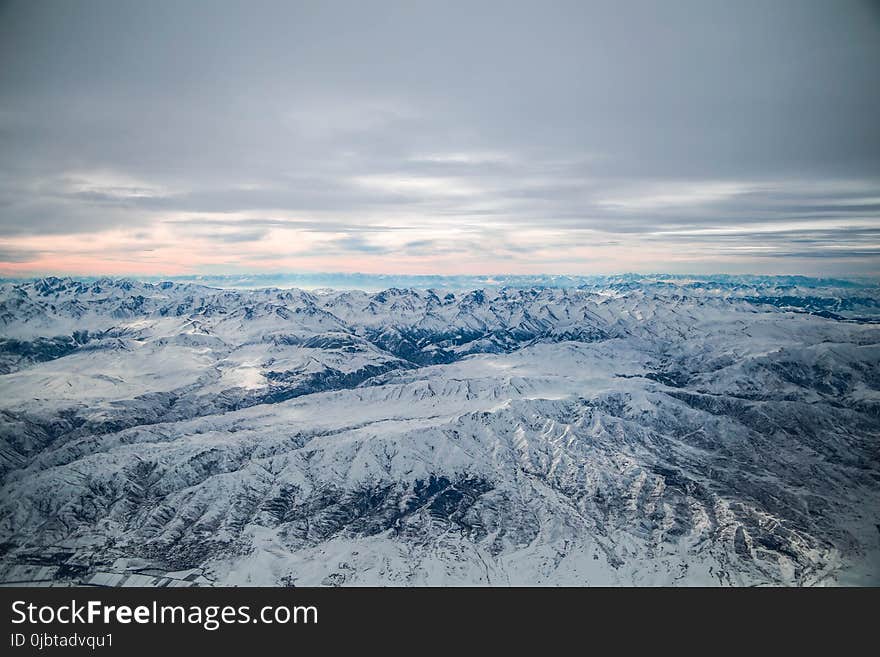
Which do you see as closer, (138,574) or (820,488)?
(138,574)

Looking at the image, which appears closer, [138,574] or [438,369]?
[138,574]

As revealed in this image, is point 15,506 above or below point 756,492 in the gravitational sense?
above

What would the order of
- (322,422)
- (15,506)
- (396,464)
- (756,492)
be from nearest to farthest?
(15,506) < (756,492) < (396,464) < (322,422)

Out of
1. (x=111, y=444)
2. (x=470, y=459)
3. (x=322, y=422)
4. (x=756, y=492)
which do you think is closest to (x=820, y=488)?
(x=756, y=492)

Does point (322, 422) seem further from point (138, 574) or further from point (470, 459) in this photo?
point (138, 574)

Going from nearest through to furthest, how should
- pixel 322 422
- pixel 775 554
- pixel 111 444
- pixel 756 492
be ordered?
pixel 775 554 < pixel 756 492 < pixel 111 444 < pixel 322 422
